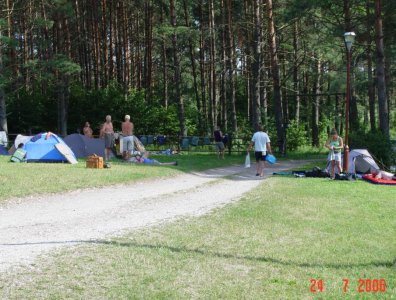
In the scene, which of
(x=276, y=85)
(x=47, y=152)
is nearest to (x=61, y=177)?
(x=47, y=152)

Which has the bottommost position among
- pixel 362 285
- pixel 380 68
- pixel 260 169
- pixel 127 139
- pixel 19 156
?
pixel 362 285

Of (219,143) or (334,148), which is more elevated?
(219,143)

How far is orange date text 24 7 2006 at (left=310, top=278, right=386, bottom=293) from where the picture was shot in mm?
5129

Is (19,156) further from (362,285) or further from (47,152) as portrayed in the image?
(362,285)

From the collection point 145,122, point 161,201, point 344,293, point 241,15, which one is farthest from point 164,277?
point 241,15

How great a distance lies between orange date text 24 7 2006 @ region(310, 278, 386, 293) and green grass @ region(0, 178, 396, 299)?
0.05m

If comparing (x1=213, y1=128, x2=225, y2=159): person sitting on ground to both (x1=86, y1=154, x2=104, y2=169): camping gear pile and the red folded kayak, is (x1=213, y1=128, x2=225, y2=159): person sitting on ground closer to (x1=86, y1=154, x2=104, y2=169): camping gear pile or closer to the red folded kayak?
the red folded kayak

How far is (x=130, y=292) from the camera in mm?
4887

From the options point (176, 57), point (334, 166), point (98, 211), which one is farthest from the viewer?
point (176, 57)

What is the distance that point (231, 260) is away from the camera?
6.16m

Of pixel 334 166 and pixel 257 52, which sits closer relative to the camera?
pixel 334 166

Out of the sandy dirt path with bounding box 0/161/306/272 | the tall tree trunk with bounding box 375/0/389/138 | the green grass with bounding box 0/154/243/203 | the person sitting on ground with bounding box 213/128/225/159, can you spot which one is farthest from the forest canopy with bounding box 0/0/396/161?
→ the sandy dirt path with bounding box 0/161/306/272

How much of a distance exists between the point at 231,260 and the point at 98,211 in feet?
14.1

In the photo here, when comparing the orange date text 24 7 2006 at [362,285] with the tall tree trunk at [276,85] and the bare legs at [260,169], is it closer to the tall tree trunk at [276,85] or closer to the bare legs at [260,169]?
the bare legs at [260,169]
